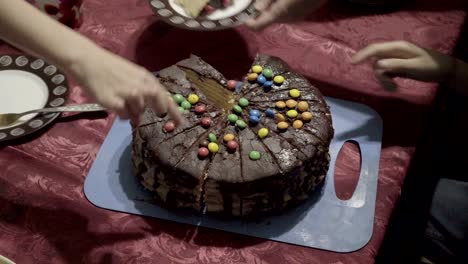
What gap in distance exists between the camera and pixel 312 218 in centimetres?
146

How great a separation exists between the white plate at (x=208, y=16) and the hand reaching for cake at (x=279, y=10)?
9 cm

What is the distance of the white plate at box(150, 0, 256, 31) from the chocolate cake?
23 cm

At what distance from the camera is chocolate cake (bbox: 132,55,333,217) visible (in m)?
1.36

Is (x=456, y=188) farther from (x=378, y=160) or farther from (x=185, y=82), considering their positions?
(x=185, y=82)

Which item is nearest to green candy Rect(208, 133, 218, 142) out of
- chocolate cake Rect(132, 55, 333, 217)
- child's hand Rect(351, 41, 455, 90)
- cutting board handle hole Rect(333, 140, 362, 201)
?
chocolate cake Rect(132, 55, 333, 217)

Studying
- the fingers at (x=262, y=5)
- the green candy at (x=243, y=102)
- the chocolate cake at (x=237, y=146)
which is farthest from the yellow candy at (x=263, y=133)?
the fingers at (x=262, y=5)

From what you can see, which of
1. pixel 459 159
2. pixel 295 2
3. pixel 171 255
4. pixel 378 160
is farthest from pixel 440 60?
pixel 171 255

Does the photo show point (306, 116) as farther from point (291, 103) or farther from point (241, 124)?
point (241, 124)

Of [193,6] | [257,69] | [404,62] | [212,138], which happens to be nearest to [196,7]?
[193,6]

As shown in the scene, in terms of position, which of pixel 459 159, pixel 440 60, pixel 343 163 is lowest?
pixel 459 159

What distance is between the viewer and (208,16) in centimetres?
178

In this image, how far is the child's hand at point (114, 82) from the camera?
43.5 inches

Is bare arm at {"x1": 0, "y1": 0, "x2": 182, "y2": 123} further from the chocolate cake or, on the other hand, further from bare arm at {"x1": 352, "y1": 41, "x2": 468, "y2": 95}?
bare arm at {"x1": 352, "y1": 41, "x2": 468, "y2": 95}

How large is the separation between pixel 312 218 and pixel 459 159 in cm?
102
